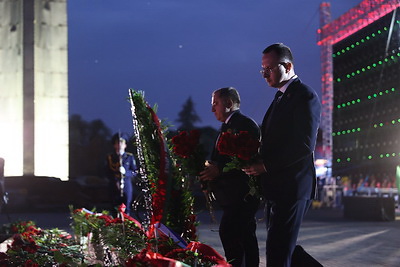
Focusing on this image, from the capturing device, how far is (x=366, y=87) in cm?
6197

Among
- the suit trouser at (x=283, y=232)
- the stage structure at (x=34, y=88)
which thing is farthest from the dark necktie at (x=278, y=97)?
the stage structure at (x=34, y=88)

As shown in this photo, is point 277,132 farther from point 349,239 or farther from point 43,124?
point 43,124

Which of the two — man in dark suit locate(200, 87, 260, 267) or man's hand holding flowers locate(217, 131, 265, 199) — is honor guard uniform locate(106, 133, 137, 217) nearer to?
man in dark suit locate(200, 87, 260, 267)

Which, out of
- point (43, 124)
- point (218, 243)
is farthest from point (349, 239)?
point (43, 124)

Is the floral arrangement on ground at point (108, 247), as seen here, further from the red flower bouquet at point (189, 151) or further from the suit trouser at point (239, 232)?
the suit trouser at point (239, 232)

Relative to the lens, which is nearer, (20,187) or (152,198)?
(152,198)

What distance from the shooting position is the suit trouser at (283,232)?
167 inches

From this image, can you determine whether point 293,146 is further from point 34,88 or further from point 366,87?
point 366,87

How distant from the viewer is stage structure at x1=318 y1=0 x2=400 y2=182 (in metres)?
54.7

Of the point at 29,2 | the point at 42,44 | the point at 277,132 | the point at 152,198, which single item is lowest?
the point at 152,198

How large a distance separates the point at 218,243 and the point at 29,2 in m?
22.2

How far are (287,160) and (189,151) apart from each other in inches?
40.7

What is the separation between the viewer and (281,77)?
4.47m

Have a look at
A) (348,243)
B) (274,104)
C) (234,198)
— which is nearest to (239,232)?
(234,198)
